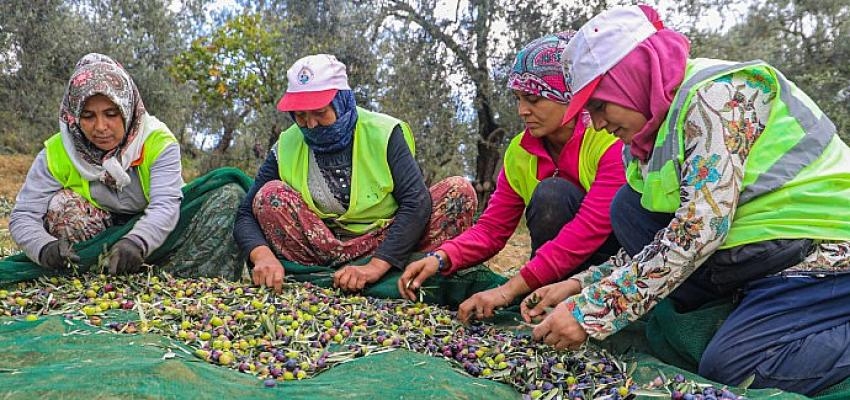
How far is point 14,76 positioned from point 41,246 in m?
7.98

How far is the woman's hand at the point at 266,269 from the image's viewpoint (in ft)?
9.99

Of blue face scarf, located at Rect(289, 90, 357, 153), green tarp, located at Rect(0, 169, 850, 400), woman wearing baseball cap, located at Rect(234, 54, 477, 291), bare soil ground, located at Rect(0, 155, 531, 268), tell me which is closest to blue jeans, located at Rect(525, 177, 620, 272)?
green tarp, located at Rect(0, 169, 850, 400)

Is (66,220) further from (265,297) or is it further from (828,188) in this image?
(828,188)

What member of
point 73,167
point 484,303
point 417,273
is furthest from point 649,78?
point 73,167

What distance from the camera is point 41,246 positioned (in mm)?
3150

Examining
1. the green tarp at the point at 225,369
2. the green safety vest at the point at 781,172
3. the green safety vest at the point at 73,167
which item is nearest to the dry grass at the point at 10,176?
the green safety vest at the point at 73,167

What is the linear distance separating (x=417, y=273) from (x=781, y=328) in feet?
4.76

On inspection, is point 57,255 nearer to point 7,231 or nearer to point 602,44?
point 602,44

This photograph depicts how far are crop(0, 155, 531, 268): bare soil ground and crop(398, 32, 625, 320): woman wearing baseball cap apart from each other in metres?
1.45

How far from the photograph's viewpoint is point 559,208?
282 cm

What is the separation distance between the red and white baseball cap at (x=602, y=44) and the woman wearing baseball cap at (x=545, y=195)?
1.90 feet

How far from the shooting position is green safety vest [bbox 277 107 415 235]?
132 inches

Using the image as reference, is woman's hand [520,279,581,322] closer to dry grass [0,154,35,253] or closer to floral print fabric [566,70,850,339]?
floral print fabric [566,70,850,339]

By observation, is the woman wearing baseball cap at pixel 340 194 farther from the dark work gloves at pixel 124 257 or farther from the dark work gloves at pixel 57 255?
the dark work gloves at pixel 57 255
